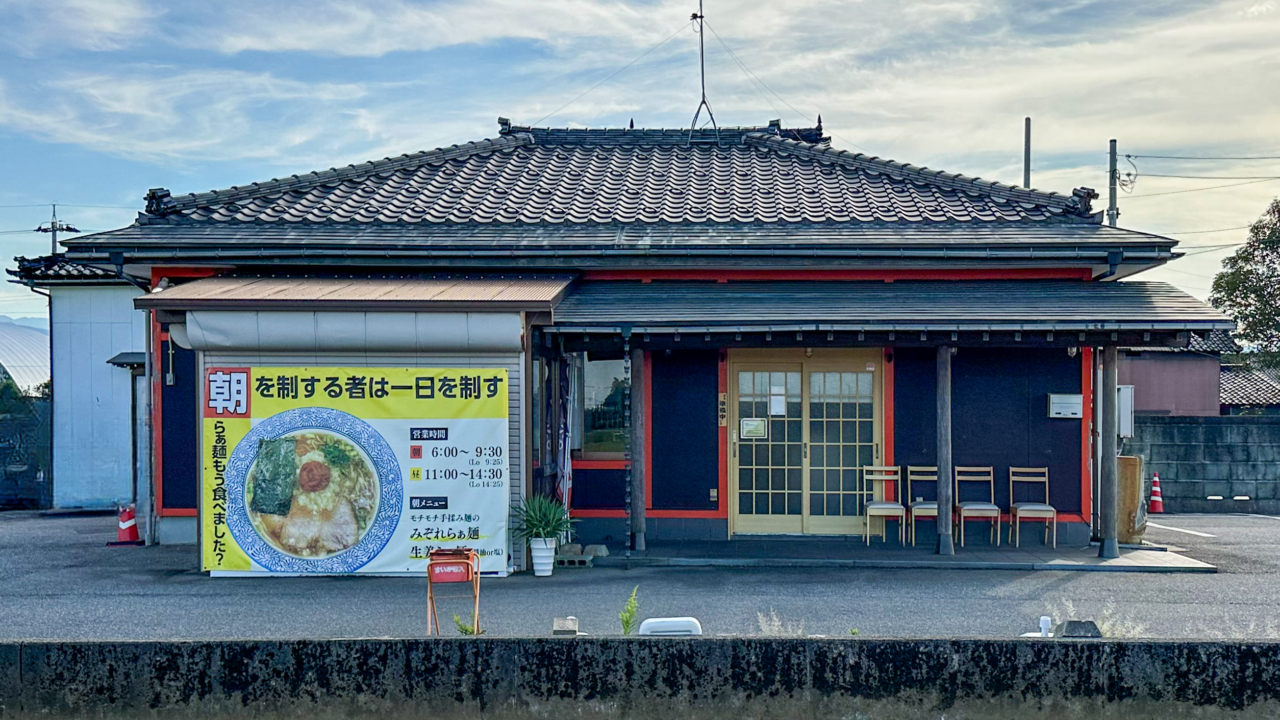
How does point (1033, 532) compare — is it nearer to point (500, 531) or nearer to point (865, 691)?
point (500, 531)

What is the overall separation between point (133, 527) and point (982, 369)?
10.5 metres

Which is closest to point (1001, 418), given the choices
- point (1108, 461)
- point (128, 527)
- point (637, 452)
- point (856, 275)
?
point (1108, 461)

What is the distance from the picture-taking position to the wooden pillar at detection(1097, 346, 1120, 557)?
36.6 feet

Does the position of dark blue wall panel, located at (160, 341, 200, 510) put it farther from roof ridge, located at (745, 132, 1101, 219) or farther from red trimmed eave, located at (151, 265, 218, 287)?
roof ridge, located at (745, 132, 1101, 219)

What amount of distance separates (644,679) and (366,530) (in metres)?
5.26

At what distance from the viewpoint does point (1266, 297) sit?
20547 mm

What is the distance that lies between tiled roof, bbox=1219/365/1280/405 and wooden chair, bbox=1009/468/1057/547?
819 inches

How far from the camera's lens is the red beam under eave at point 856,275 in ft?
40.5

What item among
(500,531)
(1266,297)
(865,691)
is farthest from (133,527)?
(1266,297)

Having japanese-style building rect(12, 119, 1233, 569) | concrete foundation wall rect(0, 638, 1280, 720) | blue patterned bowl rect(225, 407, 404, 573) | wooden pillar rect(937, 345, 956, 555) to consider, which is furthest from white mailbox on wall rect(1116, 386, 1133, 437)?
blue patterned bowl rect(225, 407, 404, 573)

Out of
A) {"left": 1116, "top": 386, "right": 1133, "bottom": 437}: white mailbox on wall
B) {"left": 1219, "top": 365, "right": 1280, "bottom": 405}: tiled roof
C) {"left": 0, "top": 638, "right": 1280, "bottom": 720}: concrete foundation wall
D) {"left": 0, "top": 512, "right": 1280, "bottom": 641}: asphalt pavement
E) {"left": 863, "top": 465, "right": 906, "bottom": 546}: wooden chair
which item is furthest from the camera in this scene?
{"left": 1219, "top": 365, "right": 1280, "bottom": 405}: tiled roof

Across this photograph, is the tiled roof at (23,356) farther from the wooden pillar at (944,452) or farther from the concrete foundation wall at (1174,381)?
the concrete foundation wall at (1174,381)

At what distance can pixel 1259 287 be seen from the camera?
2058 centimetres

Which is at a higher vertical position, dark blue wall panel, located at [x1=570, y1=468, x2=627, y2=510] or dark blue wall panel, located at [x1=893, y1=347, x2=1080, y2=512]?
dark blue wall panel, located at [x1=893, y1=347, x2=1080, y2=512]
